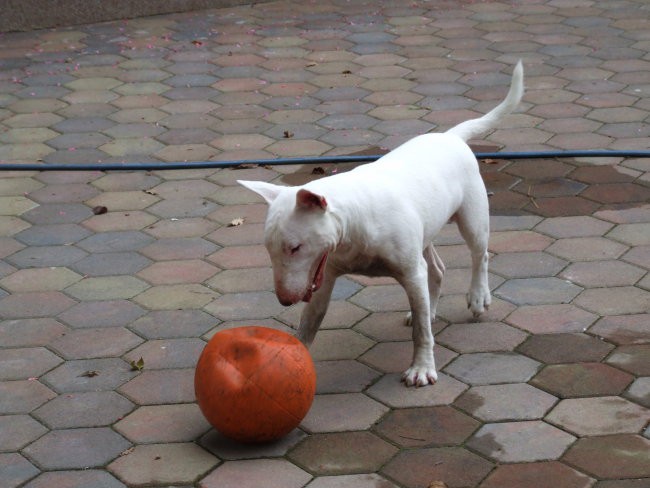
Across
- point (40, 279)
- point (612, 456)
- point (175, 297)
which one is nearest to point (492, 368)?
point (612, 456)

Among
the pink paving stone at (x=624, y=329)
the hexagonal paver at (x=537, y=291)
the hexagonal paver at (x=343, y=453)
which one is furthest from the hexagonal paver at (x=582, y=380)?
the hexagonal paver at (x=343, y=453)

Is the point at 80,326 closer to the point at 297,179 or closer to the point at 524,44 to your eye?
the point at 297,179

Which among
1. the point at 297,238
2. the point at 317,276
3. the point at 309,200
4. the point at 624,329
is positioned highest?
the point at 309,200

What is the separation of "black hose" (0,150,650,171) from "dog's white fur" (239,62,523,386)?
1.76m

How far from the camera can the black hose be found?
261 inches

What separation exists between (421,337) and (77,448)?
55.0 inches

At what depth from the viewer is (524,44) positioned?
9.06 meters

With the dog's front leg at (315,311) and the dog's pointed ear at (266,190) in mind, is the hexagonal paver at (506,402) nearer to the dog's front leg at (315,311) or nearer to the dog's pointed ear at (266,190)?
the dog's front leg at (315,311)

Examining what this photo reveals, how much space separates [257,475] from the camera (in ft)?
12.6

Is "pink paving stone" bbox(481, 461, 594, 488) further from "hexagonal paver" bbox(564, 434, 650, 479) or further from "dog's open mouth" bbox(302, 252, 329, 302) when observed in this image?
"dog's open mouth" bbox(302, 252, 329, 302)

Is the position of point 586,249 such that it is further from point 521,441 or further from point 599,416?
point 521,441

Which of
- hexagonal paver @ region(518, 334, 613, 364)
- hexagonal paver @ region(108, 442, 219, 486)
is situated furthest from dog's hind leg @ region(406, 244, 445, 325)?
hexagonal paver @ region(108, 442, 219, 486)

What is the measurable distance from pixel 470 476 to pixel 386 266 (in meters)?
0.92

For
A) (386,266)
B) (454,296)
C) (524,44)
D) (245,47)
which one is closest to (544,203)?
(454,296)
